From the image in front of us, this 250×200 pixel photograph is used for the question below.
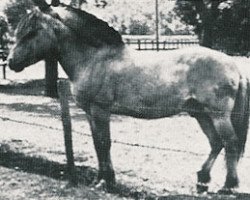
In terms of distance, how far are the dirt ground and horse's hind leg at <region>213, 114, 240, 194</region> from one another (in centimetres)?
18

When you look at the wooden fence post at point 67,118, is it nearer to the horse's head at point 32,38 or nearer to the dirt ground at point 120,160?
the dirt ground at point 120,160

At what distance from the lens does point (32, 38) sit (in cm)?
709

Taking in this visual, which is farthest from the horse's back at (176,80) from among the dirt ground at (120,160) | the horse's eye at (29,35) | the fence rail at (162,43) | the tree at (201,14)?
the fence rail at (162,43)

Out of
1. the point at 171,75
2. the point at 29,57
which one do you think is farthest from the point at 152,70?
the point at 29,57

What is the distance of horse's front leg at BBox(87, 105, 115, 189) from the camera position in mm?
7035

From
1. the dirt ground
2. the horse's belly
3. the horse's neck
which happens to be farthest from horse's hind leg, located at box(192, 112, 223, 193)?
the horse's neck

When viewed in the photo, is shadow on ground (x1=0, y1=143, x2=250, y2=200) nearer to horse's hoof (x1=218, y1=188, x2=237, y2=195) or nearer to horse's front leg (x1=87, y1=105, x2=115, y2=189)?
horse's hoof (x1=218, y1=188, x2=237, y2=195)

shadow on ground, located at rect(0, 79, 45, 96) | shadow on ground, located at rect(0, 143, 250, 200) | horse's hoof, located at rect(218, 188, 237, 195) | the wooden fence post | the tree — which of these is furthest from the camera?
shadow on ground, located at rect(0, 79, 45, 96)

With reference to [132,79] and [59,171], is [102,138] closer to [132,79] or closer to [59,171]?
→ [132,79]

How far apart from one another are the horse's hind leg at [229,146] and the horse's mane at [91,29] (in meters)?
1.69

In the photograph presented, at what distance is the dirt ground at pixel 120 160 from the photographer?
6988 mm

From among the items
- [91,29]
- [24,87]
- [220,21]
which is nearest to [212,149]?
[91,29]

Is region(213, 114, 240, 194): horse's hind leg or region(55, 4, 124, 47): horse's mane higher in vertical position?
region(55, 4, 124, 47): horse's mane

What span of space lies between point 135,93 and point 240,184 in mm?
1934
